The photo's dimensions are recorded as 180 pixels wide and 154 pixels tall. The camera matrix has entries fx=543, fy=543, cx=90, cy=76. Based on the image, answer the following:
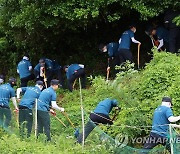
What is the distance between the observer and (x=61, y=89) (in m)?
18.3

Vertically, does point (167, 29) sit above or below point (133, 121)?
above

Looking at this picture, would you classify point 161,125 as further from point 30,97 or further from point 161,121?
point 30,97

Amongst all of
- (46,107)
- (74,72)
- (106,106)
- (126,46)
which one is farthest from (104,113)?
(74,72)

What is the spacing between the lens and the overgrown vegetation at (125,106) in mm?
11805

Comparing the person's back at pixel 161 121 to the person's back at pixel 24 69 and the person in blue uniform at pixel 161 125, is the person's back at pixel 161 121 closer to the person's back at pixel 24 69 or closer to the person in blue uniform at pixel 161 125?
the person in blue uniform at pixel 161 125

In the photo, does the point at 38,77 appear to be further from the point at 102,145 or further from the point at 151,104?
the point at 102,145

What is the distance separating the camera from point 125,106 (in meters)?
13.6

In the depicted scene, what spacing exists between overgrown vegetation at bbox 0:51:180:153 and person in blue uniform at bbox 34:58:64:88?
247 cm

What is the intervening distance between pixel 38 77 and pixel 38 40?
2421mm

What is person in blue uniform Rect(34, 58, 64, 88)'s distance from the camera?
1806cm

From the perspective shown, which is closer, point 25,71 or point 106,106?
point 106,106

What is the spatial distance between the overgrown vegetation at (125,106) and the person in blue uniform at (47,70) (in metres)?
2.47

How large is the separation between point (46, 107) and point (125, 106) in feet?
6.48

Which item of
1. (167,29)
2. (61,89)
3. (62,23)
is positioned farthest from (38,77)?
(167,29)
